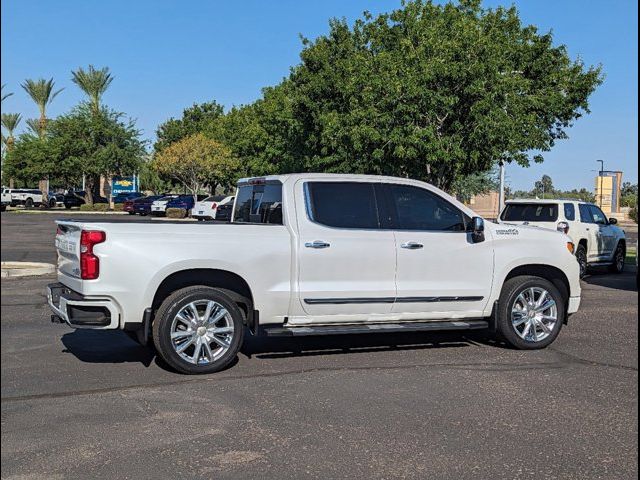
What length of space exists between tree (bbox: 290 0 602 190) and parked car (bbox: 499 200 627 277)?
644 cm

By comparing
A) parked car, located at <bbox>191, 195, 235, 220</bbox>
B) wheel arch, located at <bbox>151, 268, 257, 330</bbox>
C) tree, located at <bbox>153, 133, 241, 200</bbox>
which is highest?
tree, located at <bbox>153, 133, 241, 200</bbox>

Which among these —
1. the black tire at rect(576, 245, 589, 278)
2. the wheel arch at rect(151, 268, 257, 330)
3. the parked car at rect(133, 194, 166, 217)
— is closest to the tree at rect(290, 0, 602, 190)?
the black tire at rect(576, 245, 589, 278)

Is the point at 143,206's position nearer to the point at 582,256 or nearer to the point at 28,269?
the point at 28,269

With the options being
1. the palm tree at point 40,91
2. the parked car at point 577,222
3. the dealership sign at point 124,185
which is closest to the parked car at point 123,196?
the dealership sign at point 124,185

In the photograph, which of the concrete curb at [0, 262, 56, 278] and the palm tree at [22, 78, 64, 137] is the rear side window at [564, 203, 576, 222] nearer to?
the concrete curb at [0, 262, 56, 278]

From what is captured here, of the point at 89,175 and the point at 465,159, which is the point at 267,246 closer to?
the point at 465,159

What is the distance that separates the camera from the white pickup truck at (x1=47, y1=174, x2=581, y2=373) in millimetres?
6246

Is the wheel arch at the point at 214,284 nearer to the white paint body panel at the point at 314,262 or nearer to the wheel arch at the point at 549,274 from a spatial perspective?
the white paint body panel at the point at 314,262

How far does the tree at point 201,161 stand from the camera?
176 ft

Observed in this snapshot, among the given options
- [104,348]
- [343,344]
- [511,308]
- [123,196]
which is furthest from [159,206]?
[511,308]

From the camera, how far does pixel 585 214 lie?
1616cm

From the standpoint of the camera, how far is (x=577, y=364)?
7.05 metres

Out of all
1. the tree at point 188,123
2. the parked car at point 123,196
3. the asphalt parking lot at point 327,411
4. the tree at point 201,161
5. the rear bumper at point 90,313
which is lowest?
the asphalt parking lot at point 327,411

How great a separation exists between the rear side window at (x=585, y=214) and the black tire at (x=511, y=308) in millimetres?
8756
